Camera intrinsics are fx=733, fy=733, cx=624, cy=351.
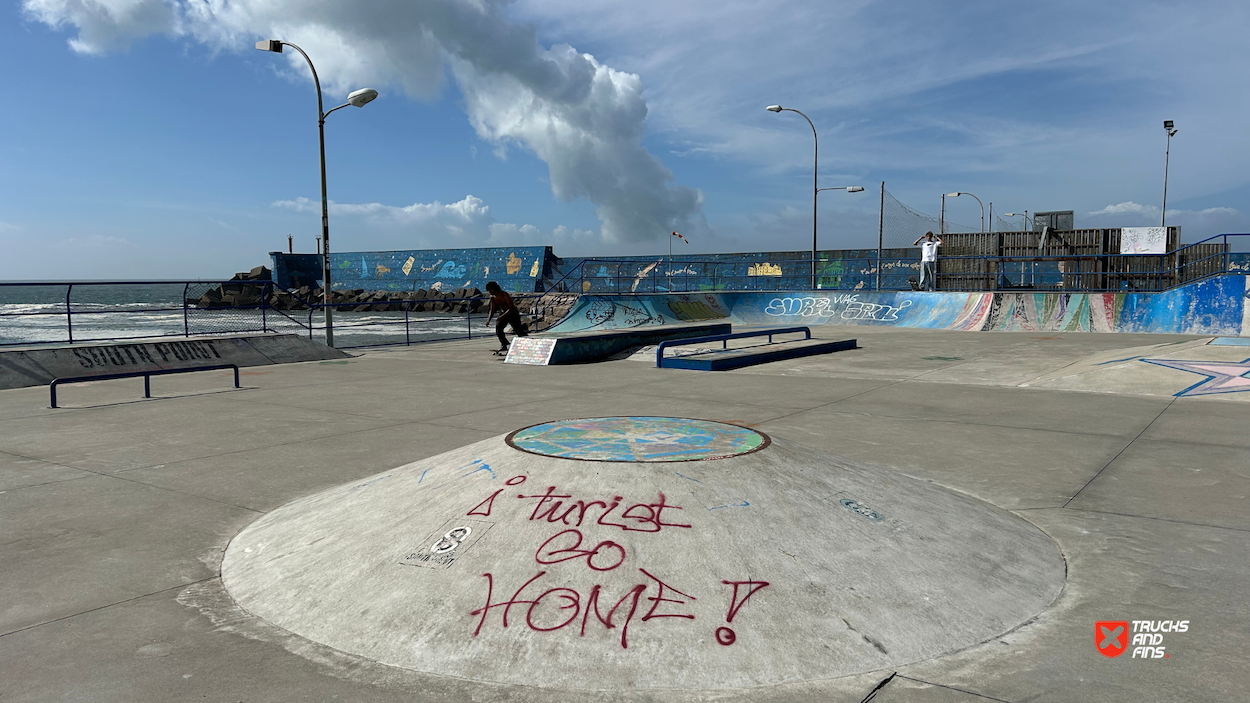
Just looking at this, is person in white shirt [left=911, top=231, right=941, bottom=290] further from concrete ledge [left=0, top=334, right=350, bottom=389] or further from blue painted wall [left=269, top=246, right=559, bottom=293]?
blue painted wall [left=269, top=246, right=559, bottom=293]

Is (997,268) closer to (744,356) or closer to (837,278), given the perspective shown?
(837,278)

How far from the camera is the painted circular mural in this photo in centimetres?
431

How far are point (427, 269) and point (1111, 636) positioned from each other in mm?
53619

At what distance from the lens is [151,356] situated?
44.5 ft

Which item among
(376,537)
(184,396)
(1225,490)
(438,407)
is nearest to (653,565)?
(376,537)

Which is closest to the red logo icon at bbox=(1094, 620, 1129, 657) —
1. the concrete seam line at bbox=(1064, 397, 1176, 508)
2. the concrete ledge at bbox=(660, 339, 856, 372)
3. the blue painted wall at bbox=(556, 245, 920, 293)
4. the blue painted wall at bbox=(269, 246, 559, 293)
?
the concrete seam line at bbox=(1064, 397, 1176, 508)

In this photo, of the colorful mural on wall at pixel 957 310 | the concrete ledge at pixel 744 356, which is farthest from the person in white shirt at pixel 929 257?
the concrete ledge at pixel 744 356

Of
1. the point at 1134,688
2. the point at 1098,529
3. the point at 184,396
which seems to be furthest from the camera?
the point at 184,396

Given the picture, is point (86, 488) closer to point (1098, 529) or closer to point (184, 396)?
point (184, 396)

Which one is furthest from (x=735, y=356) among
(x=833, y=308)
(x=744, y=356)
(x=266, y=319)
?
(x=266, y=319)

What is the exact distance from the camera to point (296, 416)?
29.1 ft

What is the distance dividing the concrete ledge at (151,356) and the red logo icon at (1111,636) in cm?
1341

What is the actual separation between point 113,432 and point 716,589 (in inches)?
296

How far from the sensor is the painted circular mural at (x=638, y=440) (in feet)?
14.1
